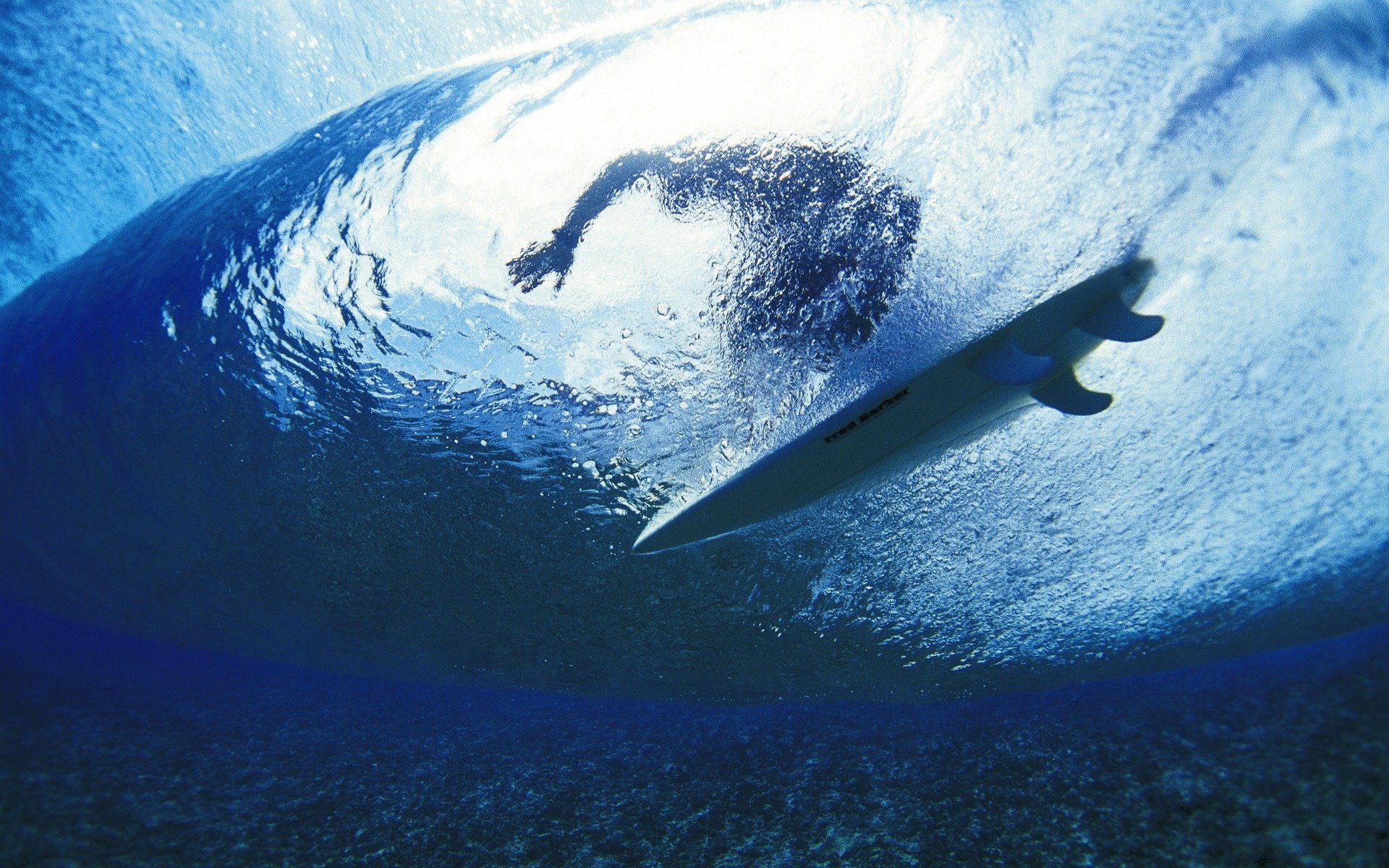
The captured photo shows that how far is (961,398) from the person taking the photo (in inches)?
106

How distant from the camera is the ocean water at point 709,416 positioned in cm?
227

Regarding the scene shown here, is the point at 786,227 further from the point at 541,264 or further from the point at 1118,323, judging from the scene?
the point at 1118,323

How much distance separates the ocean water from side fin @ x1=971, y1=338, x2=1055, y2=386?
0.47 ft

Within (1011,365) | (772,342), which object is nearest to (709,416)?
(772,342)

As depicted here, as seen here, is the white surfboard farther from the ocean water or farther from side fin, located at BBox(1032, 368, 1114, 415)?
the ocean water

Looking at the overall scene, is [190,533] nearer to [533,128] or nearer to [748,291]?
[533,128]

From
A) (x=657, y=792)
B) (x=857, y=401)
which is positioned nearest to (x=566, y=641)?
(x=657, y=792)

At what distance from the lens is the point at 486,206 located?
2.99 m

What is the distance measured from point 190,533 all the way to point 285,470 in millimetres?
1894

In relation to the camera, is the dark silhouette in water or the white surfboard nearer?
the white surfboard

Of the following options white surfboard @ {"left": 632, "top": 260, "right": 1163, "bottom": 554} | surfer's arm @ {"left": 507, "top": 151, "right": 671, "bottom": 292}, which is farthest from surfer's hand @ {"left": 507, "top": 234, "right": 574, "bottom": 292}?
white surfboard @ {"left": 632, "top": 260, "right": 1163, "bottom": 554}

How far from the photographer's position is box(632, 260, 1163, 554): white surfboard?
8.13 ft

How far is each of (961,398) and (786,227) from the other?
50.2 inches

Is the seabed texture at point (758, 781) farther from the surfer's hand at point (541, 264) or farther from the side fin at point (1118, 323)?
the surfer's hand at point (541, 264)
